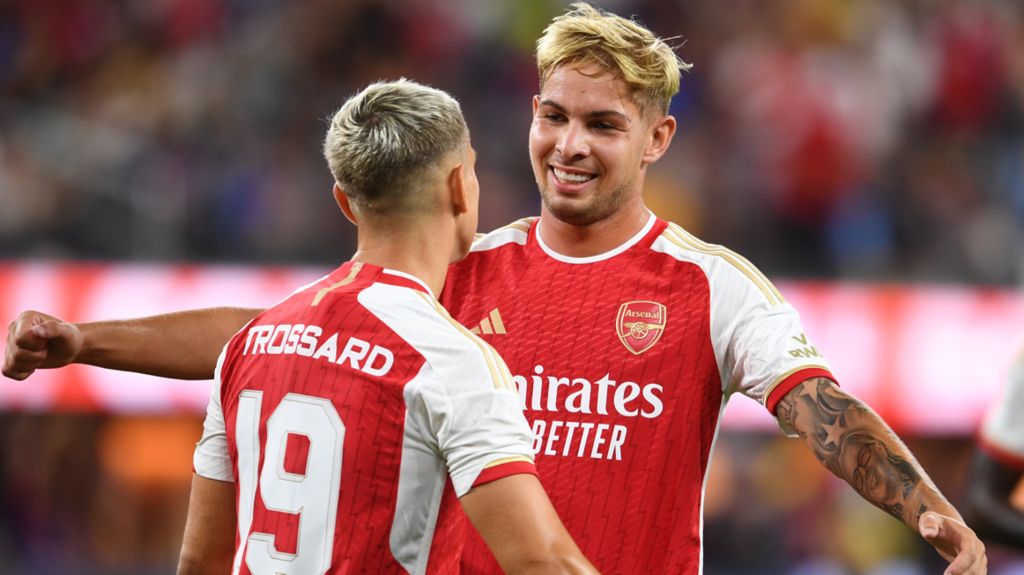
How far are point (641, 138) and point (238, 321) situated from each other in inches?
48.9

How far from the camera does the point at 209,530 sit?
3.43 meters

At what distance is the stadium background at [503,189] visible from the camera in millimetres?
10375

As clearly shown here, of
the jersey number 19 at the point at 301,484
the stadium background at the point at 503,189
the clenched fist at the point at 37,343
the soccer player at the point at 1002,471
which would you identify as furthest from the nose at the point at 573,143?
the stadium background at the point at 503,189

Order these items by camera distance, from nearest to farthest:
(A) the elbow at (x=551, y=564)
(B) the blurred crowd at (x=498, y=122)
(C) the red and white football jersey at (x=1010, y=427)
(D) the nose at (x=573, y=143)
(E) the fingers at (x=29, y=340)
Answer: (A) the elbow at (x=551, y=564)
(E) the fingers at (x=29, y=340)
(D) the nose at (x=573, y=143)
(C) the red and white football jersey at (x=1010, y=427)
(B) the blurred crowd at (x=498, y=122)

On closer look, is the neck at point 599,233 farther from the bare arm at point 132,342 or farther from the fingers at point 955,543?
the fingers at point 955,543

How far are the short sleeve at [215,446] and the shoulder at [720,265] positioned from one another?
1.36 m

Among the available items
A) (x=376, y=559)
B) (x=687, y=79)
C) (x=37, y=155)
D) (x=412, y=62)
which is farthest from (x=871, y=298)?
(x=376, y=559)

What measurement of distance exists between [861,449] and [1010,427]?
174 cm

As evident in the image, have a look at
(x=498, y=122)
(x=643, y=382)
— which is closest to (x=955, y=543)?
(x=643, y=382)

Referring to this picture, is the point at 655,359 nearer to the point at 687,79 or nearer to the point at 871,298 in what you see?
the point at 871,298

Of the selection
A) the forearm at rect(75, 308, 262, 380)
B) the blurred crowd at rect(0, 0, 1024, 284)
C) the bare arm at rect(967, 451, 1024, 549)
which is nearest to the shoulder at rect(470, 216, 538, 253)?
the forearm at rect(75, 308, 262, 380)

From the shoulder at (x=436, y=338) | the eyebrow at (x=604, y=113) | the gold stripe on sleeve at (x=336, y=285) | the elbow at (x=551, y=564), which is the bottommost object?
the elbow at (x=551, y=564)

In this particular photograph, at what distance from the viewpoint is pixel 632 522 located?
3861mm

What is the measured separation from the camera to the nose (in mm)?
3961
